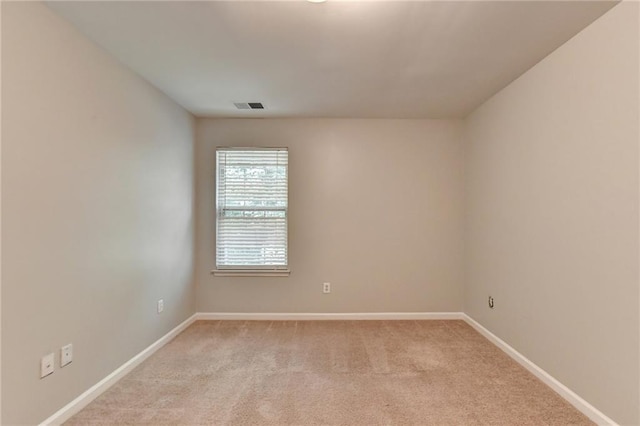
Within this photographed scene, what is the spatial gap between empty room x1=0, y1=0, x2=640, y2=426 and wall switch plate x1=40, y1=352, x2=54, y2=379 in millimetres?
11

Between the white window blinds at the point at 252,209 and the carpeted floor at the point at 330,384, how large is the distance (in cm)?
91

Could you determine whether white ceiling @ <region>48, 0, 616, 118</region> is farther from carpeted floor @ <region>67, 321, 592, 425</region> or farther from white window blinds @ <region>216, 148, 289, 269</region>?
carpeted floor @ <region>67, 321, 592, 425</region>

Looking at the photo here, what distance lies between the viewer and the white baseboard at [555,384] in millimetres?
1947

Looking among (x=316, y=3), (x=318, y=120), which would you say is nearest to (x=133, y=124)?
(x=316, y=3)

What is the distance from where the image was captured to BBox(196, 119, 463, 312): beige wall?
3.98m

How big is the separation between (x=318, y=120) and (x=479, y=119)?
1.79 meters

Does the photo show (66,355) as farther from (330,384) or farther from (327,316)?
(327,316)

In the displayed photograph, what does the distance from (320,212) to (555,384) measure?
262 cm

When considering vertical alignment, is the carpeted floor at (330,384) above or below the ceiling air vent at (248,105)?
below

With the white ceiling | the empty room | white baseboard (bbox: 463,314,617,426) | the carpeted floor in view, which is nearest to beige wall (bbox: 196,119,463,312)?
the empty room

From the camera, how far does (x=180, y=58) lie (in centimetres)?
244

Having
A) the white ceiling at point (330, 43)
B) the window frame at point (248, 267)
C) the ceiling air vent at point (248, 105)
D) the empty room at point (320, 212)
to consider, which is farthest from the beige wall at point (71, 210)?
the window frame at point (248, 267)

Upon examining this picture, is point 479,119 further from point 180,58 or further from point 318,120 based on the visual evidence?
point 180,58

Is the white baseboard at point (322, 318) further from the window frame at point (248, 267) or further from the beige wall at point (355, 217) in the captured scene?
the window frame at point (248, 267)
